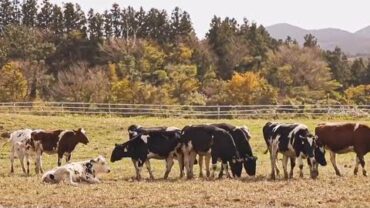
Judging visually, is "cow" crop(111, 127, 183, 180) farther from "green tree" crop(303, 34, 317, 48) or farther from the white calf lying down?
"green tree" crop(303, 34, 317, 48)

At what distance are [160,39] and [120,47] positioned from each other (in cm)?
1362

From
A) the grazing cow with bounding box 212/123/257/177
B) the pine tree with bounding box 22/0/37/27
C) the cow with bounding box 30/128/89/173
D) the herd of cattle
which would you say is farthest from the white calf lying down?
the pine tree with bounding box 22/0/37/27

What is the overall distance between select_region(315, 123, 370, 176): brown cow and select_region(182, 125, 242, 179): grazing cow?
2.98 m

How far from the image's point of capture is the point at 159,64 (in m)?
81.4

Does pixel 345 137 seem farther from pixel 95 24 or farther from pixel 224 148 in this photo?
pixel 95 24

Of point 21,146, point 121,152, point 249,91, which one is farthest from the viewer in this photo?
point 249,91

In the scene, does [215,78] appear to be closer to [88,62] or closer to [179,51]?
[179,51]

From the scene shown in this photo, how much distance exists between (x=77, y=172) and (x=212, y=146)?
4.11 meters

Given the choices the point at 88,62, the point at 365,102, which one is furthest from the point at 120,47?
the point at 365,102

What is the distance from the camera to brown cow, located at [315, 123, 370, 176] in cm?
1980

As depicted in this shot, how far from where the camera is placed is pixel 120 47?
87.1m

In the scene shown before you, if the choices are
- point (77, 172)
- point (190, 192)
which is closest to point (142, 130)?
point (77, 172)

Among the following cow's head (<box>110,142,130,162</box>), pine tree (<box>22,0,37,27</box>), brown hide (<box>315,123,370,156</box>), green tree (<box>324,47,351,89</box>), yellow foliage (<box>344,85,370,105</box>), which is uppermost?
pine tree (<box>22,0,37,27</box>)

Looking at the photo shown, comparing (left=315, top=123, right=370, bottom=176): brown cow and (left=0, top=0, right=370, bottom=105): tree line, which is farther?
(left=0, top=0, right=370, bottom=105): tree line
